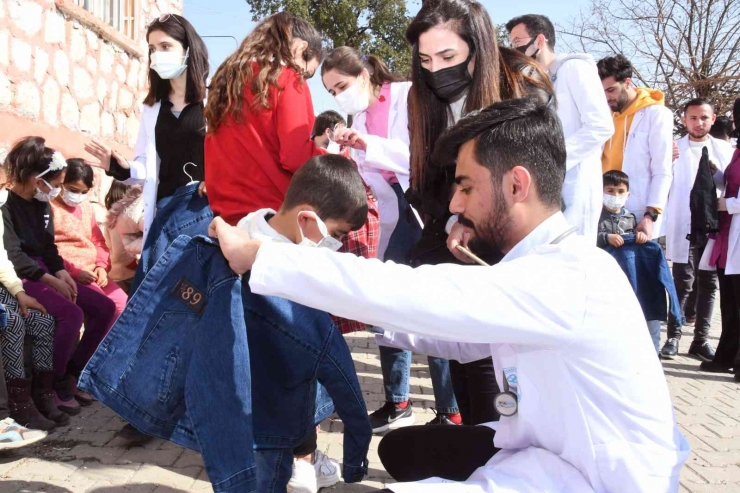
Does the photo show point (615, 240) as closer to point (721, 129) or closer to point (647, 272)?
point (647, 272)

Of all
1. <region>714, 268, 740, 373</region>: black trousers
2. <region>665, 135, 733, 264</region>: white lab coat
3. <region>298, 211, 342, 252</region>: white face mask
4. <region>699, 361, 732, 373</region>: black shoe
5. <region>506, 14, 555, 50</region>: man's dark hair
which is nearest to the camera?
<region>298, 211, 342, 252</region>: white face mask

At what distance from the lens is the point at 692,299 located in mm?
7805

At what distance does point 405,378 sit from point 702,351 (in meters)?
3.57

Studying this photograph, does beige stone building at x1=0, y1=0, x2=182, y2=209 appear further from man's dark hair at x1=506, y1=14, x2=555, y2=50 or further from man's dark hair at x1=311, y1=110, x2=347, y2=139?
man's dark hair at x1=506, y1=14, x2=555, y2=50

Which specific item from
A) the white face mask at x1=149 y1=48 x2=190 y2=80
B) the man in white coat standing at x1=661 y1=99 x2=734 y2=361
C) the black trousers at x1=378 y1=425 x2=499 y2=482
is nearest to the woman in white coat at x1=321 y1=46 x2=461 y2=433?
the white face mask at x1=149 y1=48 x2=190 y2=80

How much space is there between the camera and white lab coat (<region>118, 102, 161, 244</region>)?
3648 millimetres

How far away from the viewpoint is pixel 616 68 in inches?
210

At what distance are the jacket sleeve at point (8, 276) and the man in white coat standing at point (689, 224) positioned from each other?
5.11m

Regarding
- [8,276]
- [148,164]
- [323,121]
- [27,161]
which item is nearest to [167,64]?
[148,164]

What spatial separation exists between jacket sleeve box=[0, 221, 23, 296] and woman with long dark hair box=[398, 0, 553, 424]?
7.47 ft

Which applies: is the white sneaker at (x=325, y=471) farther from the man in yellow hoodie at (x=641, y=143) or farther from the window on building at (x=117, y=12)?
the window on building at (x=117, y=12)

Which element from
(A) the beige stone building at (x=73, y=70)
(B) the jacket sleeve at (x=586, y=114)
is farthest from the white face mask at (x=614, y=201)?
(A) the beige stone building at (x=73, y=70)

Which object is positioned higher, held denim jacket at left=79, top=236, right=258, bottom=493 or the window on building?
the window on building

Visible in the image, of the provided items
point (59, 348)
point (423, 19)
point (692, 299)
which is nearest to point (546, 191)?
point (423, 19)
